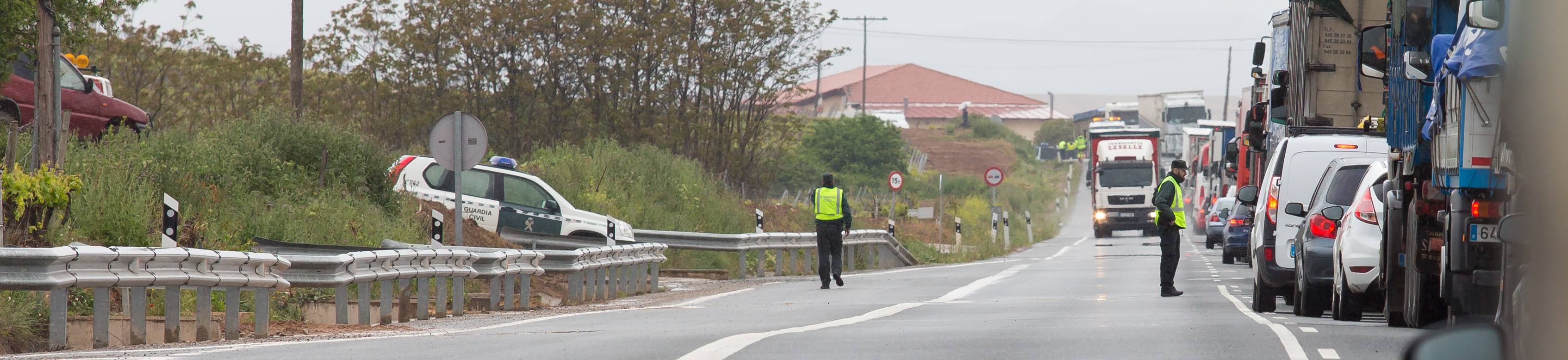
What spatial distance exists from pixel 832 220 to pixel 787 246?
500 cm

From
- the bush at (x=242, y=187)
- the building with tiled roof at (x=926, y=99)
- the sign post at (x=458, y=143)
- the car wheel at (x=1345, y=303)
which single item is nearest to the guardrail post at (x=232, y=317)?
the bush at (x=242, y=187)

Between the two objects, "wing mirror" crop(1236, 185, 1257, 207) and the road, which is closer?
the road

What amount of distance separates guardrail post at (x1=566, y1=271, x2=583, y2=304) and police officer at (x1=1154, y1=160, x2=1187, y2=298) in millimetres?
5330

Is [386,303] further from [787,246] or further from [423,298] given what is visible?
[787,246]

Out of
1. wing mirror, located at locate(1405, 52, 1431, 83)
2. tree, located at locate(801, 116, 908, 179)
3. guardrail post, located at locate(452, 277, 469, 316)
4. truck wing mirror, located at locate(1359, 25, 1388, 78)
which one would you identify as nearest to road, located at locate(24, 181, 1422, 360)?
guardrail post, located at locate(452, 277, 469, 316)

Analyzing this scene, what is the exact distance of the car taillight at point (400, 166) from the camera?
22562 millimetres

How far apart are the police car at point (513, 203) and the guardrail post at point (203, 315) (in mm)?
11843

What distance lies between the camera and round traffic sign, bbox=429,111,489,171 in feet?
54.7

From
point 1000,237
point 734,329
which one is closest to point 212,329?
point 734,329

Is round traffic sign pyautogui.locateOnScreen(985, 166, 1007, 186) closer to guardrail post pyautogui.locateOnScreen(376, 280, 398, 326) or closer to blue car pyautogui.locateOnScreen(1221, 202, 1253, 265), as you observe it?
blue car pyautogui.locateOnScreen(1221, 202, 1253, 265)

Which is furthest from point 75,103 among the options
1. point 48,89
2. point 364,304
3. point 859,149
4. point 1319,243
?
point 859,149

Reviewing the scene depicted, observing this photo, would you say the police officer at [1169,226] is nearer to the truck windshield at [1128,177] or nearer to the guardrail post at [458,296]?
the guardrail post at [458,296]

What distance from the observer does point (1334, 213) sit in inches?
507

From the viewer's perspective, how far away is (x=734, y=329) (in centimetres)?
1102
